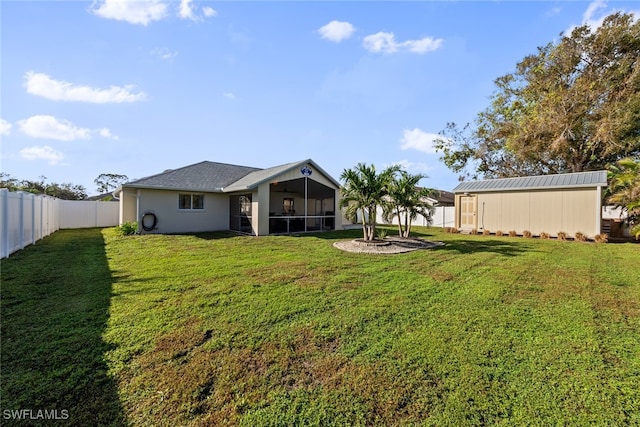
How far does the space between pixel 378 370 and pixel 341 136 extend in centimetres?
1455

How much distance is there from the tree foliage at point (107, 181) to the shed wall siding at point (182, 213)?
122ft

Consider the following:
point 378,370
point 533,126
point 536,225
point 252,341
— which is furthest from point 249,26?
point 533,126

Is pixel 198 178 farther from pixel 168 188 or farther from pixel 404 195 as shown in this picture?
pixel 404 195

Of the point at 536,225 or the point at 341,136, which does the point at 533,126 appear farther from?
the point at 341,136

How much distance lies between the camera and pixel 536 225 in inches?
549

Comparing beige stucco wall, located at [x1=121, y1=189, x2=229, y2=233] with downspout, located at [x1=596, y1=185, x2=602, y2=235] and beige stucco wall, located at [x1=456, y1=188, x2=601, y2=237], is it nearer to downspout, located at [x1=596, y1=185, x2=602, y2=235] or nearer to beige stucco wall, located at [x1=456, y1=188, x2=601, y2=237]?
beige stucco wall, located at [x1=456, y1=188, x2=601, y2=237]

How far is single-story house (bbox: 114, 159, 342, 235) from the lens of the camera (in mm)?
13211

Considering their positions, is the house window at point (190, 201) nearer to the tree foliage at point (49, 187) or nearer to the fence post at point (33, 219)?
the fence post at point (33, 219)

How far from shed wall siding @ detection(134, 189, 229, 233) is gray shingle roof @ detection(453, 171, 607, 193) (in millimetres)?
13736

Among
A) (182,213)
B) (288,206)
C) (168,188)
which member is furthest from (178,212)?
(288,206)

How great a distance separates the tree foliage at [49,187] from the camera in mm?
30581

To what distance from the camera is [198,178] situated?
1527cm

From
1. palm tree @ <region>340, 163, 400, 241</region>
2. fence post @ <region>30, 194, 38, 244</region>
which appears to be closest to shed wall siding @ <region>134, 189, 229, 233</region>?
fence post @ <region>30, 194, 38, 244</region>

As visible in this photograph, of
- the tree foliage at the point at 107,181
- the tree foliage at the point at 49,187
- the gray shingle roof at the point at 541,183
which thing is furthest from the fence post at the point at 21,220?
the tree foliage at the point at 107,181
